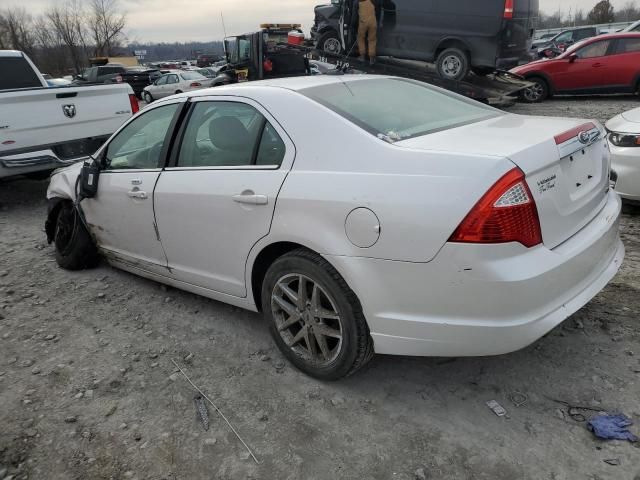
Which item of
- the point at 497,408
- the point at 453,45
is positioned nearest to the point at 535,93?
the point at 453,45

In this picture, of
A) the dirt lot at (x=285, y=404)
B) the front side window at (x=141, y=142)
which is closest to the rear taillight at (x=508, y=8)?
the dirt lot at (x=285, y=404)

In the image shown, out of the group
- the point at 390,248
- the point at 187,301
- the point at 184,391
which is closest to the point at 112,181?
the point at 187,301

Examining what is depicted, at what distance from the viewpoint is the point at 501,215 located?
208 centimetres

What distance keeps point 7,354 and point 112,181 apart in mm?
1361

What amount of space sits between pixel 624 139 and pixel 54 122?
20.9 feet

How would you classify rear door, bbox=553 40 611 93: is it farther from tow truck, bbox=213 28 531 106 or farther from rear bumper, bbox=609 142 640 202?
rear bumper, bbox=609 142 640 202

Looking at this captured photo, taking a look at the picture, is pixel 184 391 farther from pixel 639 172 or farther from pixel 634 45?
pixel 634 45

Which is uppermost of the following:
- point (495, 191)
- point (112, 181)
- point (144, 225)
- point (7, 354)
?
point (495, 191)

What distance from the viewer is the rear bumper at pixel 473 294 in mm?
2121

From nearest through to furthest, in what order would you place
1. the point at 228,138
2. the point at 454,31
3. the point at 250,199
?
the point at 250,199 < the point at 228,138 < the point at 454,31

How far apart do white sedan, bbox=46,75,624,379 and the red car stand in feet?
34.3

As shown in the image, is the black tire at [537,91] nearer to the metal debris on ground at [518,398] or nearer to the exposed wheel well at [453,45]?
the exposed wheel well at [453,45]

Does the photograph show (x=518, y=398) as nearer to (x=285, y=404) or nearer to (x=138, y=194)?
(x=285, y=404)

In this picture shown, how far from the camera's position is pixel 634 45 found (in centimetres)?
1143
